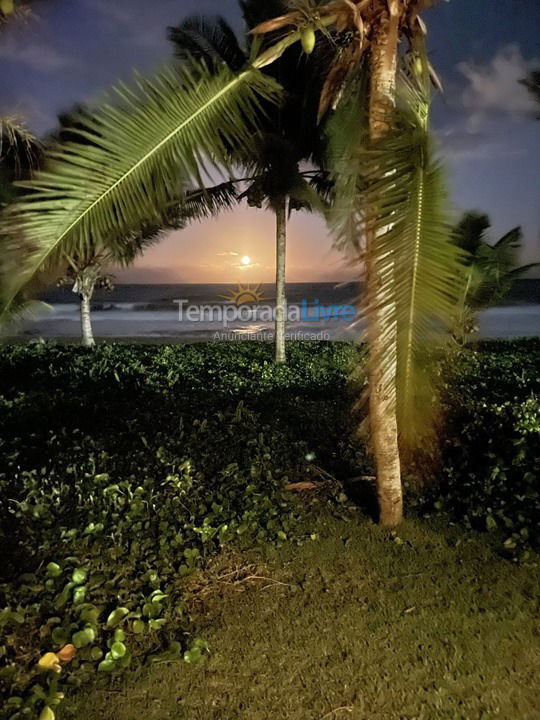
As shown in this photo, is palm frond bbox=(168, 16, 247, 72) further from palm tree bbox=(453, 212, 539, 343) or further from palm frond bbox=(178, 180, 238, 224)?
palm tree bbox=(453, 212, 539, 343)

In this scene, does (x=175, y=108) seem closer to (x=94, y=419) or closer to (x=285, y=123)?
(x=94, y=419)

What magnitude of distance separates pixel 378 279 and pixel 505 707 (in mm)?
2226

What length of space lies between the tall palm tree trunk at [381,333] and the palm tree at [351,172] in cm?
1

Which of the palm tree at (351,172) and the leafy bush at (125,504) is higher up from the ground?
the palm tree at (351,172)

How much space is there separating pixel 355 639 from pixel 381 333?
1.74m

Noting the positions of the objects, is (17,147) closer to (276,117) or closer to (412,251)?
(276,117)

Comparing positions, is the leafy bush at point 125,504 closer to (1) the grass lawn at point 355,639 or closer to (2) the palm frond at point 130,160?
(1) the grass lawn at point 355,639

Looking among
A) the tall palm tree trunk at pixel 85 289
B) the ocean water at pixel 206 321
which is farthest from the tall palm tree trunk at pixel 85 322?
→ the ocean water at pixel 206 321

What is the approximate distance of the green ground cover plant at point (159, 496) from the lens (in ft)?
9.72

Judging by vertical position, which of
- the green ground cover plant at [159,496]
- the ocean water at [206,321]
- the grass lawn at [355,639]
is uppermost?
the ocean water at [206,321]

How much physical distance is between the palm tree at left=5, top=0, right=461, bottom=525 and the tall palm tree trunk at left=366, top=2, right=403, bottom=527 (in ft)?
0.04

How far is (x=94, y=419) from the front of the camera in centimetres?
707

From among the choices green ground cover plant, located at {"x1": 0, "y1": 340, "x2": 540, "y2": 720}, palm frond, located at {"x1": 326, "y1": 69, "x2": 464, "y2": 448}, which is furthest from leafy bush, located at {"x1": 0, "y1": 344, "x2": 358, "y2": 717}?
palm frond, located at {"x1": 326, "y1": 69, "x2": 464, "y2": 448}

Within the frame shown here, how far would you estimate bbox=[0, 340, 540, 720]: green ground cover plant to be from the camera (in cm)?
296
